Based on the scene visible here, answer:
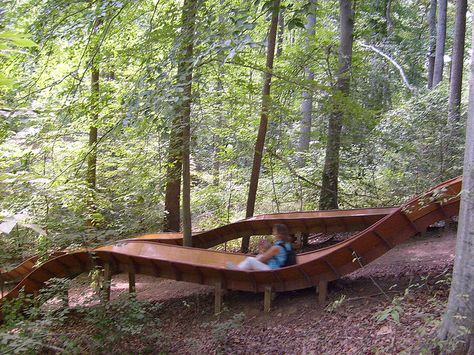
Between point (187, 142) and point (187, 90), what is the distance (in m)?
1.34

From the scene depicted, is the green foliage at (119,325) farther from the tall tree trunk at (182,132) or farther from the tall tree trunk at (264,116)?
the tall tree trunk at (264,116)

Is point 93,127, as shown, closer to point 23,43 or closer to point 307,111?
point 307,111

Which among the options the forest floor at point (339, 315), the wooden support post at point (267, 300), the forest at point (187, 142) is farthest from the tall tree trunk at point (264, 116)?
the wooden support post at point (267, 300)

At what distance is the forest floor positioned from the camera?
14.9ft

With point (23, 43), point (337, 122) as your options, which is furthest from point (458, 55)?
point (23, 43)

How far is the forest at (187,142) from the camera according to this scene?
4598mm

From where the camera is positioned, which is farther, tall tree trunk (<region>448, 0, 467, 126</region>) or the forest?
tall tree trunk (<region>448, 0, 467, 126</region>)

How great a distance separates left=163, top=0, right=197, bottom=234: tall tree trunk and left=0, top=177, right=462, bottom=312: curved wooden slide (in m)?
1.38

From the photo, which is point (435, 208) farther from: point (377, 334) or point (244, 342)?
point (244, 342)

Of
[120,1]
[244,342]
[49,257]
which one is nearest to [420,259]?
[244,342]

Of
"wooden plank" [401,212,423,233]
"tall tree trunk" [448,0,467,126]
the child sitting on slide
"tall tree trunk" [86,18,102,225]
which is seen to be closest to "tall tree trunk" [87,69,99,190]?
"tall tree trunk" [86,18,102,225]

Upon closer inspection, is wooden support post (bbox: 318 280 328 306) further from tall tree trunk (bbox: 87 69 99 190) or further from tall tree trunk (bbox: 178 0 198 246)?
tall tree trunk (bbox: 87 69 99 190)

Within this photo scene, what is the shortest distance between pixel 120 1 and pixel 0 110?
187 cm

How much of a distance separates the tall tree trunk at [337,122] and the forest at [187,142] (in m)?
0.04
